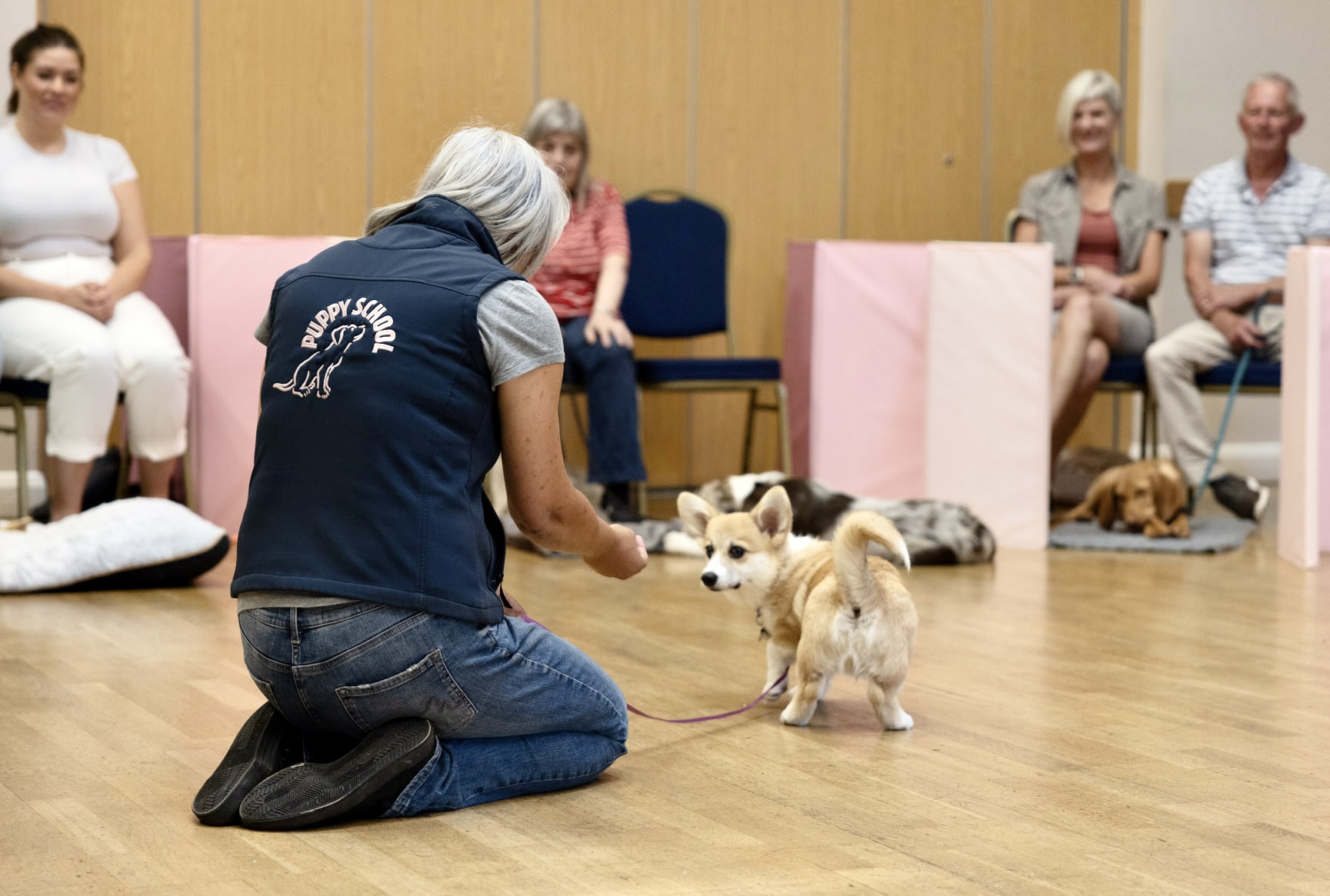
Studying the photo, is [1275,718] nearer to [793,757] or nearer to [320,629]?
[793,757]

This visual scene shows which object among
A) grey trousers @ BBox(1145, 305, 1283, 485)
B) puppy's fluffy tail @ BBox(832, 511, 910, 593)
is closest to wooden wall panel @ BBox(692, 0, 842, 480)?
grey trousers @ BBox(1145, 305, 1283, 485)

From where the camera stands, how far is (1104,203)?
5.52 meters

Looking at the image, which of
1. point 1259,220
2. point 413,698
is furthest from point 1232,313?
point 413,698

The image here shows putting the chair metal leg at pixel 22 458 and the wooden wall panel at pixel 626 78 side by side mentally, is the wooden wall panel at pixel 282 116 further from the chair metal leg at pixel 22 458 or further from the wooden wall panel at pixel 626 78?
the chair metal leg at pixel 22 458

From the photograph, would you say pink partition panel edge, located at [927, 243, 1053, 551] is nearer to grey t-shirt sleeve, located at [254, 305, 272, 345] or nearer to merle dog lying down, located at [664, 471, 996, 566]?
merle dog lying down, located at [664, 471, 996, 566]

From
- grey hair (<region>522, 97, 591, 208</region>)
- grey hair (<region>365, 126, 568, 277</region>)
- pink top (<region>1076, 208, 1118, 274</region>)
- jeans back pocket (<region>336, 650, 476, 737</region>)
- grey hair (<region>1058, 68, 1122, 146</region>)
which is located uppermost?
grey hair (<region>1058, 68, 1122, 146</region>)

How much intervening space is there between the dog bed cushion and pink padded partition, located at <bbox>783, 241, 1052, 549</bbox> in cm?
202

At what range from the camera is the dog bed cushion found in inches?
146

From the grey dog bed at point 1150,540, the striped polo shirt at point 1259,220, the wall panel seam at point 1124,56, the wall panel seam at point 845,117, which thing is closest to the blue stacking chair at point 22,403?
the grey dog bed at point 1150,540

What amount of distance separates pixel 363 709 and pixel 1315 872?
1159 millimetres

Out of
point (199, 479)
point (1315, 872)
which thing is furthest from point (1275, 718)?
point (199, 479)

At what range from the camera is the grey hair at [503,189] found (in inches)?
81.7

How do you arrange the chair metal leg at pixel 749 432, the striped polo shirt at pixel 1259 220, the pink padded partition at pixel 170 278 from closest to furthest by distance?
the pink padded partition at pixel 170 278 → the striped polo shirt at pixel 1259 220 → the chair metal leg at pixel 749 432

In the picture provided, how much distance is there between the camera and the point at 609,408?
477cm
